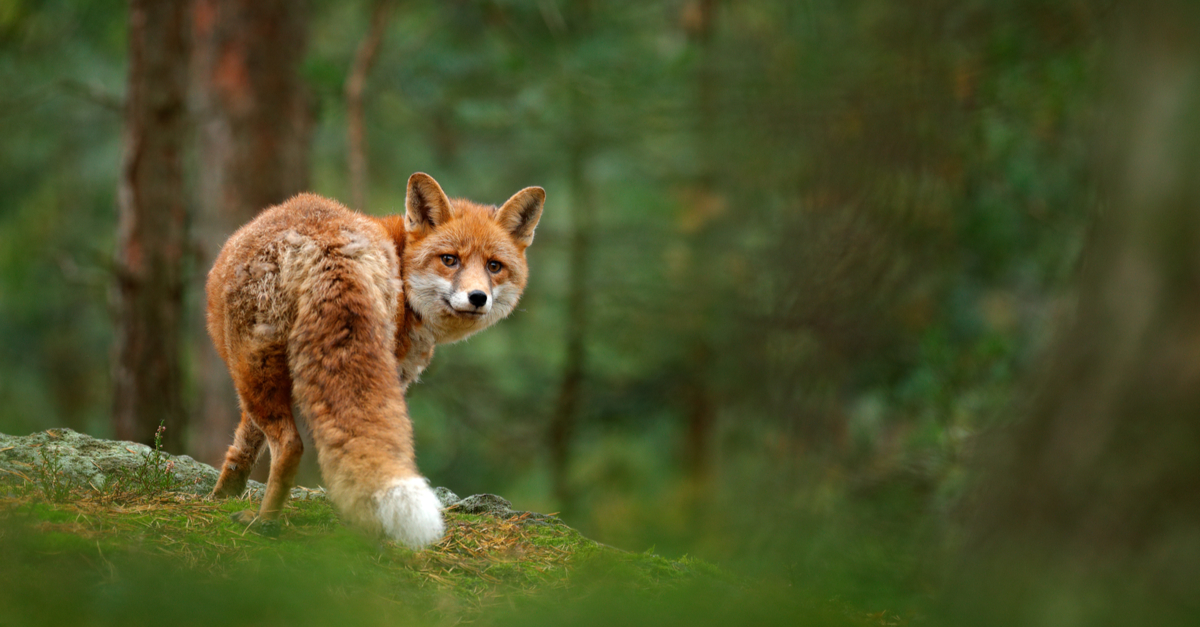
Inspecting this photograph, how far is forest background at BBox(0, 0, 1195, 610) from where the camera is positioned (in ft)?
16.6

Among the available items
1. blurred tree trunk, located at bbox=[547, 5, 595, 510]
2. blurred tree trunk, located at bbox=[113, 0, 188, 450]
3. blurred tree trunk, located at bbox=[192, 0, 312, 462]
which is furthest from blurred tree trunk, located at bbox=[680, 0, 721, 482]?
blurred tree trunk, located at bbox=[113, 0, 188, 450]

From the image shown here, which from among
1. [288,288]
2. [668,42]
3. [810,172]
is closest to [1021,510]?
[810,172]

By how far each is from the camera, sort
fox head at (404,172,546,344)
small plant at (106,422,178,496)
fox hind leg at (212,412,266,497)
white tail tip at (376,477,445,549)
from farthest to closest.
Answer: fox head at (404,172,546,344) → fox hind leg at (212,412,266,497) → small plant at (106,422,178,496) → white tail tip at (376,477,445,549)

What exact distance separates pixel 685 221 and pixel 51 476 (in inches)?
437

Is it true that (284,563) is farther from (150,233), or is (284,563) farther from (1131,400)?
(150,233)

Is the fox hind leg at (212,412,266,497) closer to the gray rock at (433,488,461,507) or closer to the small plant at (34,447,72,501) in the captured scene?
the small plant at (34,447,72,501)

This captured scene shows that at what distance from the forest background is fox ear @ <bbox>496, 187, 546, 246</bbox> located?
1580mm

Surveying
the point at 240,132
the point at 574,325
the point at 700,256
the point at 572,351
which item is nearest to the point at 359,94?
the point at 240,132

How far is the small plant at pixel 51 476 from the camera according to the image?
3807 millimetres

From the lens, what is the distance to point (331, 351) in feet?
13.0

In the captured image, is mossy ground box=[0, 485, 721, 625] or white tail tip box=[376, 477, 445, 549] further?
white tail tip box=[376, 477, 445, 549]

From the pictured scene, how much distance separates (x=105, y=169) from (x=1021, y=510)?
56.0 ft

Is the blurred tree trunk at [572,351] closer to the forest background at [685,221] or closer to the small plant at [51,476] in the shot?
the forest background at [685,221]

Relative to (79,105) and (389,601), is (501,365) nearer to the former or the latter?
(79,105)
